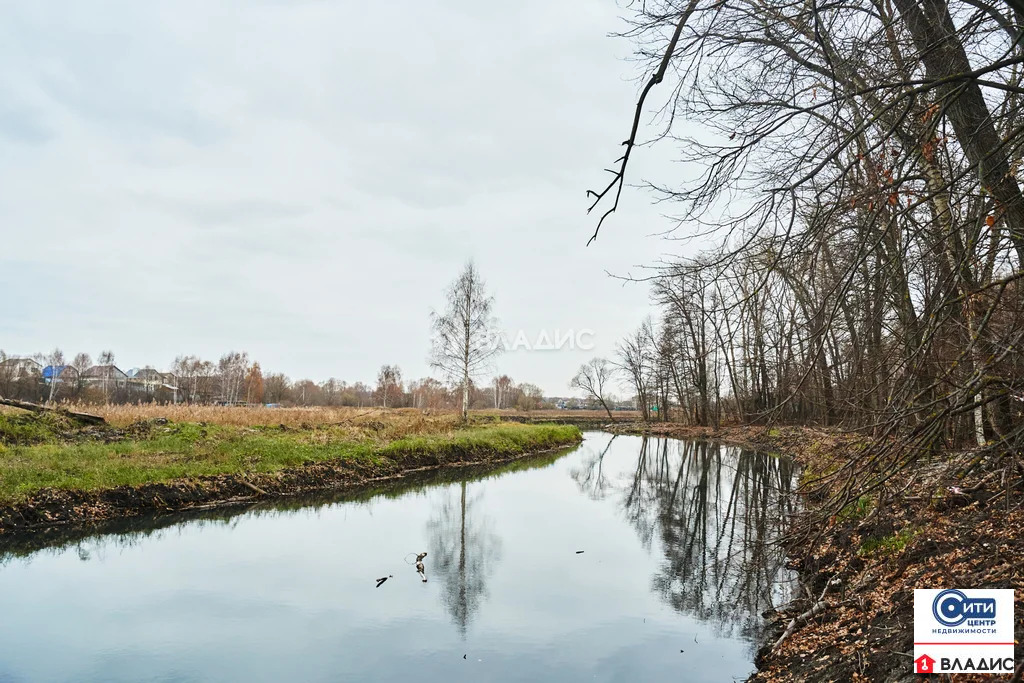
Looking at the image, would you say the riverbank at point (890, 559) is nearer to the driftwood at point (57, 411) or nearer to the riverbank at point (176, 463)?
the riverbank at point (176, 463)

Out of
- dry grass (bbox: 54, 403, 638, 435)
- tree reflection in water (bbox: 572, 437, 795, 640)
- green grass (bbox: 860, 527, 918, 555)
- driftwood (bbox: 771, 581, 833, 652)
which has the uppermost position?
dry grass (bbox: 54, 403, 638, 435)

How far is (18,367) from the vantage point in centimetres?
5244

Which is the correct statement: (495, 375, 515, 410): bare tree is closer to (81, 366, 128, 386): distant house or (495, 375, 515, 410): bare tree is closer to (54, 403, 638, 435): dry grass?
(81, 366, 128, 386): distant house

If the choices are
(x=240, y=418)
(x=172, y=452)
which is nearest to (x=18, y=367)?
(x=240, y=418)

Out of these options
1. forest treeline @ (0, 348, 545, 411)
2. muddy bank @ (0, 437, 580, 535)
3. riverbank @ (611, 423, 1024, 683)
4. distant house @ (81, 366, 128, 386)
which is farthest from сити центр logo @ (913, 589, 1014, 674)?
distant house @ (81, 366, 128, 386)

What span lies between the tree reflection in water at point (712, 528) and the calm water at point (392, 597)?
5cm

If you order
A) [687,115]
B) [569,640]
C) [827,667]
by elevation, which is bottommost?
[569,640]

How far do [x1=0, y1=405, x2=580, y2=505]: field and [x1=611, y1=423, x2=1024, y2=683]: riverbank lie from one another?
35.3 feet

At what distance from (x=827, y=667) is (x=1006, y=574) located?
1.26 m

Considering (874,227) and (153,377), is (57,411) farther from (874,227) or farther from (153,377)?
(153,377)

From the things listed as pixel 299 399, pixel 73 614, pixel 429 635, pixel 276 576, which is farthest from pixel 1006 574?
pixel 299 399

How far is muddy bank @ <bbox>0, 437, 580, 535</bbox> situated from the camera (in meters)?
9.34

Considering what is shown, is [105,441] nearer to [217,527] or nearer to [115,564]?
[217,527]

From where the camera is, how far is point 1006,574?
3.73m
